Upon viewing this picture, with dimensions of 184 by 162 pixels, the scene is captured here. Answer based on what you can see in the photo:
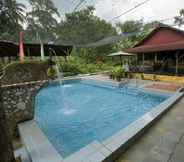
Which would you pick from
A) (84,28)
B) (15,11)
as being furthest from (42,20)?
(84,28)

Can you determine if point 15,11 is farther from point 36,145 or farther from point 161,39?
point 36,145

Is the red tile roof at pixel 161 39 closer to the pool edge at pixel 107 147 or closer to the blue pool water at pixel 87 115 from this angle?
the blue pool water at pixel 87 115

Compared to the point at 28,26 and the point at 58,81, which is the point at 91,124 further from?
the point at 28,26

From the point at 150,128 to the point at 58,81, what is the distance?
945 cm

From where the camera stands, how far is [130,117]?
5734mm

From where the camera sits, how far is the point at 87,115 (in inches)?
239

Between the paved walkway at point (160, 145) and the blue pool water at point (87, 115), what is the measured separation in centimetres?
149

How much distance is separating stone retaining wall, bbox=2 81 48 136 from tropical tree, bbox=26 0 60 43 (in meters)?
25.1

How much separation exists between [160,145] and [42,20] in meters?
33.3

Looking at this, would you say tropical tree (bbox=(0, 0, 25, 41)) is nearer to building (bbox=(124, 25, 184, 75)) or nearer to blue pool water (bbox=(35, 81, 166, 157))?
blue pool water (bbox=(35, 81, 166, 157))

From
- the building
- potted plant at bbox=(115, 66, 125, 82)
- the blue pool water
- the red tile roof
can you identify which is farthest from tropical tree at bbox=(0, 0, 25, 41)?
potted plant at bbox=(115, 66, 125, 82)

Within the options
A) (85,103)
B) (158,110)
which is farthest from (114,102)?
(158,110)

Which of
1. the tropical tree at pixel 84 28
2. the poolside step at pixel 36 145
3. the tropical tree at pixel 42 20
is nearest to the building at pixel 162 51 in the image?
the poolside step at pixel 36 145

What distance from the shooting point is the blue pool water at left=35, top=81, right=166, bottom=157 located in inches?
171
